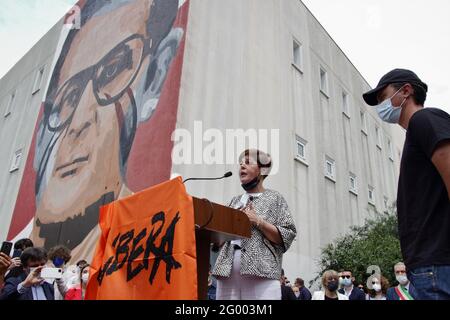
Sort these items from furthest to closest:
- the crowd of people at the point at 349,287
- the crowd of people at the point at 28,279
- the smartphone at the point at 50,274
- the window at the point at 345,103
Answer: the window at the point at 345,103, the crowd of people at the point at 349,287, the crowd of people at the point at 28,279, the smartphone at the point at 50,274

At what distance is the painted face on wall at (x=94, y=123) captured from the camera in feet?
37.1

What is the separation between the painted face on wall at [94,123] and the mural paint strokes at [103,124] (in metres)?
0.04

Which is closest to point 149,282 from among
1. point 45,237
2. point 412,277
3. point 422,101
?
point 412,277

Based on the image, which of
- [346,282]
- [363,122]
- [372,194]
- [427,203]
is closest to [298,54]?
[363,122]

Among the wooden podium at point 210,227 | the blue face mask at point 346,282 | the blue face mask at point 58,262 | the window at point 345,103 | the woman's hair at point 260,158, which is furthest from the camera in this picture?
the window at point 345,103

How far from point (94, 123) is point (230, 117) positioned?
472cm

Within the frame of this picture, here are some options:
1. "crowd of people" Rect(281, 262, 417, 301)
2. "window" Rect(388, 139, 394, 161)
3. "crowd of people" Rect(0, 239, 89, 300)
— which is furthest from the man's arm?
"window" Rect(388, 139, 394, 161)

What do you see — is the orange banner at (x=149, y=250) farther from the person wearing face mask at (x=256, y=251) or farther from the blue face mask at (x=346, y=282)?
the blue face mask at (x=346, y=282)

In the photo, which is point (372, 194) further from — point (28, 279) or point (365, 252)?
point (28, 279)

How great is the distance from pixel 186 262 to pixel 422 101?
166 cm

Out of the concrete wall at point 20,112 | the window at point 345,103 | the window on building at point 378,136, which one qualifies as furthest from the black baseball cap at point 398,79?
the window on building at point 378,136

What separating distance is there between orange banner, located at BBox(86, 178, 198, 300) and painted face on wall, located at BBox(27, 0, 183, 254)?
759 cm

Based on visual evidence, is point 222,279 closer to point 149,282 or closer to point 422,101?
point 149,282
